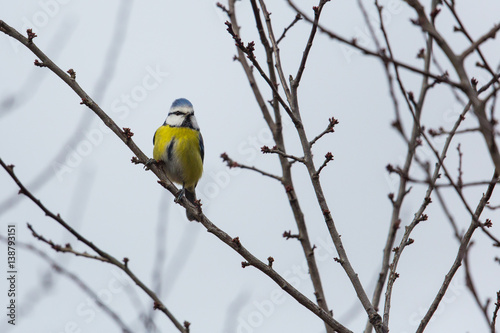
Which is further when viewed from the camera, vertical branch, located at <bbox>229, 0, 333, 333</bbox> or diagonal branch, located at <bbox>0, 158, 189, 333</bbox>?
vertical branch, located at <bbox>229, 0, 333, 333</bbox>

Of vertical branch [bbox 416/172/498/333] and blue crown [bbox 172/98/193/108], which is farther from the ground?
blue crown [bbox 172/98/193/108]

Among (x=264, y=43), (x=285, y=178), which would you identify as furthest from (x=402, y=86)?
(x=285, y=178)

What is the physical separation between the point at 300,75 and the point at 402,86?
129 cm

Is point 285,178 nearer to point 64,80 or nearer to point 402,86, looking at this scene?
point 64,80

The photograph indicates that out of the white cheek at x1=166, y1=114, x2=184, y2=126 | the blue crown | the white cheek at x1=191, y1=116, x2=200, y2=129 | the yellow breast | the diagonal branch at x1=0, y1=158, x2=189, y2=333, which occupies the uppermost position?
the blue crown

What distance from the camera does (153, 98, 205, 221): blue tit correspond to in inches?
239

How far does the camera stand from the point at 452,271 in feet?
10.5

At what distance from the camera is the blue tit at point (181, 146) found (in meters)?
6.07

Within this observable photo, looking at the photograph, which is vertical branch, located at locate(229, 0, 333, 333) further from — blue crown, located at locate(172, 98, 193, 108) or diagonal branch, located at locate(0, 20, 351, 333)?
blue crown, located at locate(172, 98, 193, 108)

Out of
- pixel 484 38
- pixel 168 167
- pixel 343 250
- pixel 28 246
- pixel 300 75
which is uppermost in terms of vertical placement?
pixel 168 167

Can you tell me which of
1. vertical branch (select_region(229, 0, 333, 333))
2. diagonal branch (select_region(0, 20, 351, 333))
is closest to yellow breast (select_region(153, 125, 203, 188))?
vertical branch (select_region(229, 0, 333, 333))

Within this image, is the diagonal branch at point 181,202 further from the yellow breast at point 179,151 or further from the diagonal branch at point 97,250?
the yellow breast at point 179,151

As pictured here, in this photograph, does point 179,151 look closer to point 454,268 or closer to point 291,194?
point 291,194

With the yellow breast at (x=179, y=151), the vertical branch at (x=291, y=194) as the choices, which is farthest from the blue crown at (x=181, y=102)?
the vertical branch at (x=291, y=194)
